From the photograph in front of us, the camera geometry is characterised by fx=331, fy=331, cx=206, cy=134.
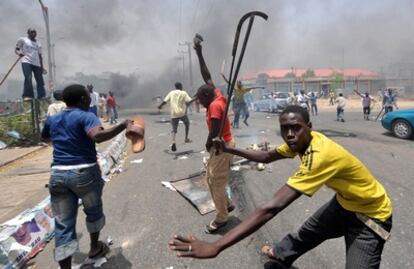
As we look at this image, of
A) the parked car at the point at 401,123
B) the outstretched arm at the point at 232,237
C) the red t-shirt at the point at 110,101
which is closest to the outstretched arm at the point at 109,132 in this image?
the outstretched arm at the point at 232,237

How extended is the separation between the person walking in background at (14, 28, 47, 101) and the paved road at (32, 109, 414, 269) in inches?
177

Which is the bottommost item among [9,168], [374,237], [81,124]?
[9,168]

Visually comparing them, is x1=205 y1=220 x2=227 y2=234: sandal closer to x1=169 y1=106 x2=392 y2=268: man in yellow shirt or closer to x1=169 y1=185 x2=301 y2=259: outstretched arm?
x1=169 y1=106 x2=392 y2=268: man in yellow shirt

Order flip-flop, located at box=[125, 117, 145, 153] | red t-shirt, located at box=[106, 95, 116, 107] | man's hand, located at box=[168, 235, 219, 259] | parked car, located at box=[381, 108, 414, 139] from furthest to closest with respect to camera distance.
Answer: red t-shirt, located at box=[106, 95, 116, 107] → parked car, located at box=[381, 108, 414, 139] → flip-flop, located at box=[125, 117, 145, 153] → man's hand, located at box=[168, 235, 219, 259]

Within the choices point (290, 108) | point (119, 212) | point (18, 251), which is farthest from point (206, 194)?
point (290, 108)

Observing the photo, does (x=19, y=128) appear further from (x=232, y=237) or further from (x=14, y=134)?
(x=232, y=237)

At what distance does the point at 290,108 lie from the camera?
2049mm

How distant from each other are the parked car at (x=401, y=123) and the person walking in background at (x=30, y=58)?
10405 millimetres

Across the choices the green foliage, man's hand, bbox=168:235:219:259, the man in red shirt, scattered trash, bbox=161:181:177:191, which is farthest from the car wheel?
A: the green foliage

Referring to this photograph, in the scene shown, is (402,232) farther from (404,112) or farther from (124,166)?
(404,112)

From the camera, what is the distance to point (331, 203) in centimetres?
226

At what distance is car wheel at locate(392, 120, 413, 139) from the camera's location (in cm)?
938

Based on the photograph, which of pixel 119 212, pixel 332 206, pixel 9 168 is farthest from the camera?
pixel 9 168

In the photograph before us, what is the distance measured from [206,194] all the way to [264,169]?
5.72ft
